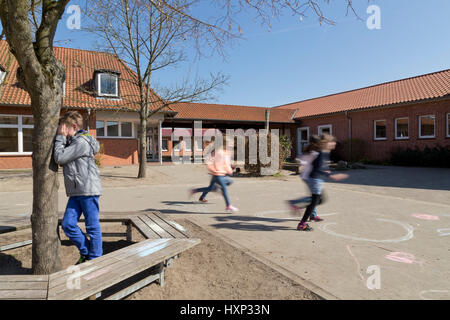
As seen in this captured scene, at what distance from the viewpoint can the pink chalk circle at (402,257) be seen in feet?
11.8

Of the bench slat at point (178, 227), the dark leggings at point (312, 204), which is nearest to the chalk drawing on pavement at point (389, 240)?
the dark leggings at point (312, 204)

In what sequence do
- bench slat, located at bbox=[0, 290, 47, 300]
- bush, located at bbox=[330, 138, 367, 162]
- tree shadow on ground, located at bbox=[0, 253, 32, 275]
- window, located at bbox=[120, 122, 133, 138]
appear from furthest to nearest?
bush, located at bbox=[330, 138, 367, 162] → window, located at bbox=[120, 122, 133, 138] → tree shadow on ground, located at bbox=[0, 253, 32, 275] → bench slat, located at bbox=[0, 290, 47, 300]

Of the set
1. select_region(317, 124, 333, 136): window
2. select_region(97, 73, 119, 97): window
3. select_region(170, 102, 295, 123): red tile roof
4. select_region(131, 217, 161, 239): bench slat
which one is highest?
select_region(97, 73, 119, 97): window

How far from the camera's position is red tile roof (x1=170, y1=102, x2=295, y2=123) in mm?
24719

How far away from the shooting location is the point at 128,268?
2475mm

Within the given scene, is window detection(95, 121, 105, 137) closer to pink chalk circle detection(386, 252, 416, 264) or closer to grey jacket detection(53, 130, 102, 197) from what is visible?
grey jacket detection(53, 130, 102, 197)

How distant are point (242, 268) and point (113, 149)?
57.5 ft

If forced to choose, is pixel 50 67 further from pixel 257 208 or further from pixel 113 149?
pixel 113 149

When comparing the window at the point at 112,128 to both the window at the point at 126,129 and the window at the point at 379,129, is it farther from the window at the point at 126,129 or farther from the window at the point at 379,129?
the window at the point at 379,129

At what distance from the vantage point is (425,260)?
360 cm

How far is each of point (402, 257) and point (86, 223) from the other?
3.61 m

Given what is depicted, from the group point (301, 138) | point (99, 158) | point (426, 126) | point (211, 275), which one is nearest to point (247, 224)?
point (211, 275)

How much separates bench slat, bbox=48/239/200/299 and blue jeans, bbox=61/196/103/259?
2.36ft

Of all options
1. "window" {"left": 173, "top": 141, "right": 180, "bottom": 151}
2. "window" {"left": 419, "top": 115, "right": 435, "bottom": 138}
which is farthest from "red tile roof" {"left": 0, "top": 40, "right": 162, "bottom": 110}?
"window" {"left": 173, "top": 141, "right": 180, "bottom": 151}
